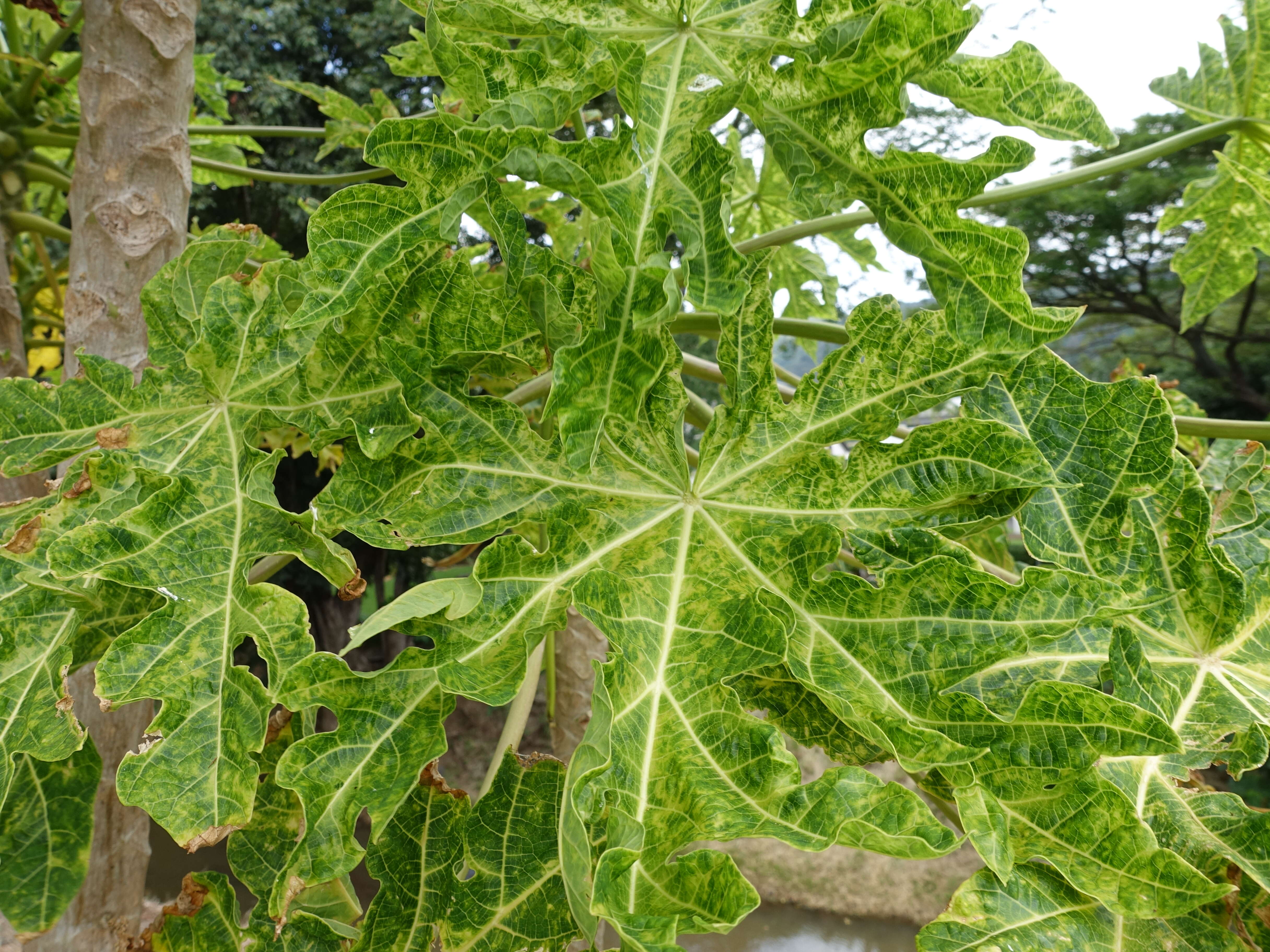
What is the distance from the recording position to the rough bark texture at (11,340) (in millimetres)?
892

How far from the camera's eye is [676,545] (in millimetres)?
463

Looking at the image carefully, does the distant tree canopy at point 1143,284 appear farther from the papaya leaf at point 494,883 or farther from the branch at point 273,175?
the papaya leaf at point 494,883

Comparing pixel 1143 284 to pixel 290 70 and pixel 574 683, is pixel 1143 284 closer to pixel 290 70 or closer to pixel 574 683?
pixel 290 70

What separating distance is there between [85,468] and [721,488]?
0.37 meters

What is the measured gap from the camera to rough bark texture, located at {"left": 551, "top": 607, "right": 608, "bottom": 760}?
83 centimetres

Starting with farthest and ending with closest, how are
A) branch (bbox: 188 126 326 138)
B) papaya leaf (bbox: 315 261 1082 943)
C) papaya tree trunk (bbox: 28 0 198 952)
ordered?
branch (bbox: 188 126 326 138)
papaya tree trunk (bbox: 28 0 198 952)
papaya leaf (bbox: 315 261 1082 943)

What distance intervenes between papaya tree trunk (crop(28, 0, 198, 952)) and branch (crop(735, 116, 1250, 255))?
53cm

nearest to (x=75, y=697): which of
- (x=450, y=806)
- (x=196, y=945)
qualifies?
(x=196, y=945)

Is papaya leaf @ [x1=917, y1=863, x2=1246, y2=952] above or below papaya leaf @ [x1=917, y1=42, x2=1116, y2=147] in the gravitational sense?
below

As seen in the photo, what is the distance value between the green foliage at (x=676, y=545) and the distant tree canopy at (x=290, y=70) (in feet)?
15.6

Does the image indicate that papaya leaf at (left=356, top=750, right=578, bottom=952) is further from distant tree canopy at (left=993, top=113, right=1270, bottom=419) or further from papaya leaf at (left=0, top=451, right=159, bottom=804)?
distant tree canopy at (left=993, top=113, right=1270, bottom=419)

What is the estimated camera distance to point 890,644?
41 centimetres

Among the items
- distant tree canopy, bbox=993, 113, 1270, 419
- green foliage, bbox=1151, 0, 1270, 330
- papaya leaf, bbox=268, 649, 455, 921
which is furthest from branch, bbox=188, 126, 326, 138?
distant tree canopy, bbox=993, 113, 1270, 419

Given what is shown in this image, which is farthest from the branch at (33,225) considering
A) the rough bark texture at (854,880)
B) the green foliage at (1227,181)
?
the rough bark texture at (854,880)
